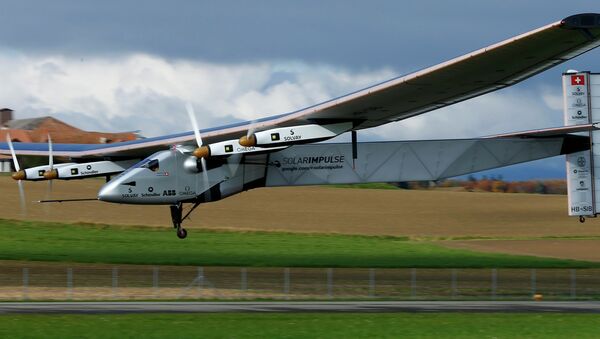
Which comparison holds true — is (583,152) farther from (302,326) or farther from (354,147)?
(302,326)

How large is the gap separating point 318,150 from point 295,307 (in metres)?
7.35

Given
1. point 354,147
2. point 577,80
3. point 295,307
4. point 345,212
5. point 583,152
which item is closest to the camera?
point 295,307

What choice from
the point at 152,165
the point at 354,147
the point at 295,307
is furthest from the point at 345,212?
the point at 152,165

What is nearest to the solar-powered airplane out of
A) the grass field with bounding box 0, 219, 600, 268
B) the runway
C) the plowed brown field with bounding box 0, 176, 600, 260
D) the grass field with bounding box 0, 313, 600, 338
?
the runway

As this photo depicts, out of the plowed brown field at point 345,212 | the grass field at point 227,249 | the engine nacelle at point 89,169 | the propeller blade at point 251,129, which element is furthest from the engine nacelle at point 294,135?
the plowed brown field at point 345,212

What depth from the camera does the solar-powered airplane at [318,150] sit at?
38375 mm

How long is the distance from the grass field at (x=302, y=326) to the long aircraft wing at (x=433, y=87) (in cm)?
840

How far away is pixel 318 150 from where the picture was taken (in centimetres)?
4619

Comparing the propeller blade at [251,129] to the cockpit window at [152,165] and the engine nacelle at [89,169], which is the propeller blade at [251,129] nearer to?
the cockpit window at [152,165]

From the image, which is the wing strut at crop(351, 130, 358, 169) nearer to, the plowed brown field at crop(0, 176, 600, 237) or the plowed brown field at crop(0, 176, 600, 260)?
the plowed brown field at crop(0, 176, 600, 260)

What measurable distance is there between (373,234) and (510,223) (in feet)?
47.3

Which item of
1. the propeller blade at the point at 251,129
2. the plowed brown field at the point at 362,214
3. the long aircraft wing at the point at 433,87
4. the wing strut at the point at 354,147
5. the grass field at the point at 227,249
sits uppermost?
the long aircraft wing at the point at 433,87

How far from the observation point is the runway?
41719 millimetres

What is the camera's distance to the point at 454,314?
40.7 metres
